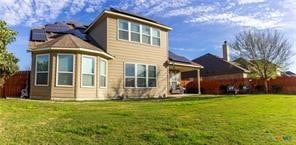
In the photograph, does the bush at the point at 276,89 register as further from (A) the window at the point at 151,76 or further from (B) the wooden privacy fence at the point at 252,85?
(A) the window at the point at 151,76

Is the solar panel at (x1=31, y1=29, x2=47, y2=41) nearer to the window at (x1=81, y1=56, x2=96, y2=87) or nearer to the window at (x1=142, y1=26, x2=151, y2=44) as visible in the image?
the window at (x1=81, y1=56, x2=96, y2=87)

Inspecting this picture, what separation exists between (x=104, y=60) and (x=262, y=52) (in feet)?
60.2

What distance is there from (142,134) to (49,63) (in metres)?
10.4

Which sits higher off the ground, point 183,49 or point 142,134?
point 183,49

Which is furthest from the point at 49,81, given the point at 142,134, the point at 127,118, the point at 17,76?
the point at 142,134

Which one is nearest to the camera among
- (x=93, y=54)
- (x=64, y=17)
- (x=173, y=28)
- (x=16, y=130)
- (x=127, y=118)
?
(x=16, y=130)

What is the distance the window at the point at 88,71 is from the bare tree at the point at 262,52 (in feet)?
59.5

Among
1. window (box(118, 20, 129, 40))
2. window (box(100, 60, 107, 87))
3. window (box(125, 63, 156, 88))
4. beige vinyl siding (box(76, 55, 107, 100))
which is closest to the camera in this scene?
beige vinyl siding (box(76, 55, 107, 100))

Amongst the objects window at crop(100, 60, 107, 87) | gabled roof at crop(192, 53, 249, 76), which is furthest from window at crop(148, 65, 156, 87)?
gabled roof at crop(192, 53, 249, 76)

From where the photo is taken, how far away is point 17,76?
20.2 meters

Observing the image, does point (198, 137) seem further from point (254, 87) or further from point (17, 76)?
point (254, 87)

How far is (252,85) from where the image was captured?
107 feet

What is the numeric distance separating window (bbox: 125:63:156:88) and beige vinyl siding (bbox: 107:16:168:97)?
284mm

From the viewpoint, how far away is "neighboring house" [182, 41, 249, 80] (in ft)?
139
